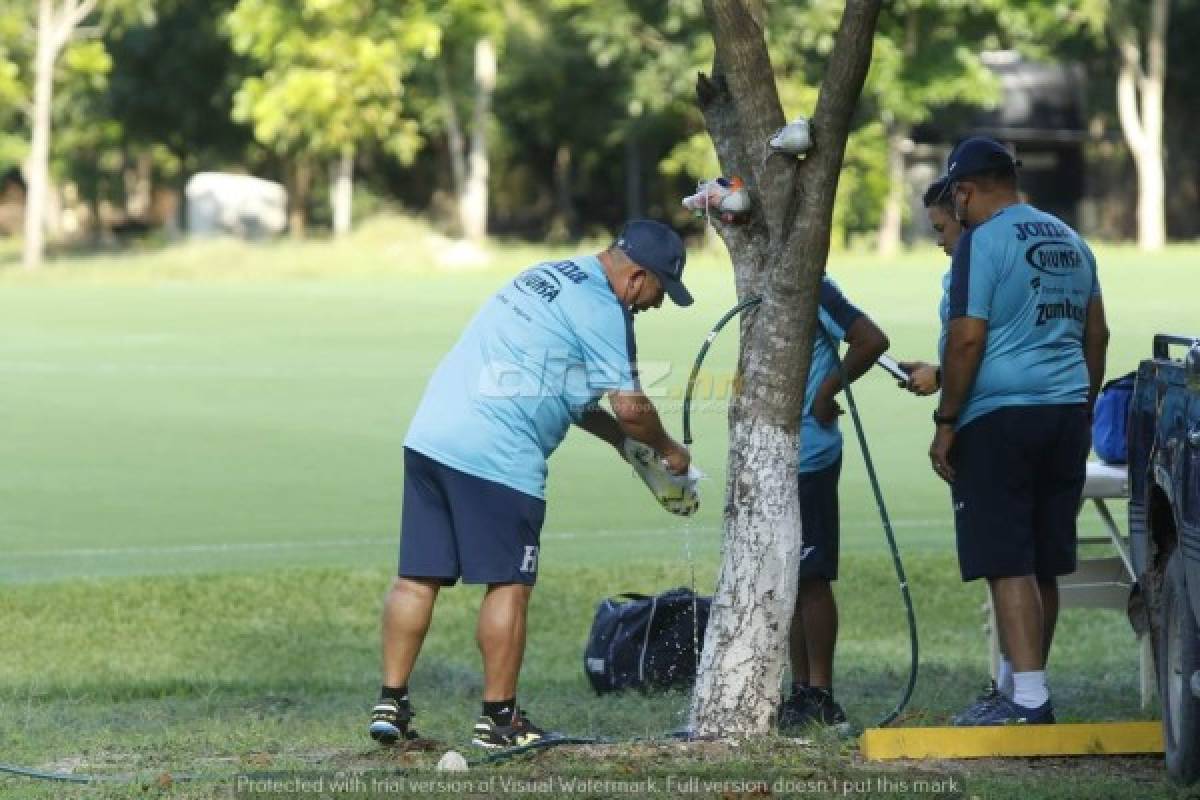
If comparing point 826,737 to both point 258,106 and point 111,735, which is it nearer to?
point 111,735

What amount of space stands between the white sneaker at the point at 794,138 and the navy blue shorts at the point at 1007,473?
1208 millimetres

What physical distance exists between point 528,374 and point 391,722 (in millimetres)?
1208

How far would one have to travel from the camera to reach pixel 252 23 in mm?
53219

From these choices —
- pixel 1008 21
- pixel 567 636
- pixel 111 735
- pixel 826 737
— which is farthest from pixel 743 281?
pixel 1008 21

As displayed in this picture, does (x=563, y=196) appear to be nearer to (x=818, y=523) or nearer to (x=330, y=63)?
(x=330, y=63)

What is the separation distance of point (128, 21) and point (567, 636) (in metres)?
47.1

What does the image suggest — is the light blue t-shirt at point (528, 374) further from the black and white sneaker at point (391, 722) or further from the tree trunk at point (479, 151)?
the tree trunk at point (479, 151)

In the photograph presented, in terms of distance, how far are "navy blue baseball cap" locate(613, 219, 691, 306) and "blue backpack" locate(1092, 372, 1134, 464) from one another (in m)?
1.94

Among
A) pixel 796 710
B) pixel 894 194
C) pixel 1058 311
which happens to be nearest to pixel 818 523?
pixel 796 710

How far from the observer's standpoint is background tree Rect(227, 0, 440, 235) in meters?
51.8

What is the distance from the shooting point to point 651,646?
9578 millimetres

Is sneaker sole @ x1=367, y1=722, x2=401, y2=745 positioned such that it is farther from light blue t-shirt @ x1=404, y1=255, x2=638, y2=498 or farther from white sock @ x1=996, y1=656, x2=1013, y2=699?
white sock @ x1=996, y1=656, x2=1013, y2=699

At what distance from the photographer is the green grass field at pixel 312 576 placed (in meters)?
7.82

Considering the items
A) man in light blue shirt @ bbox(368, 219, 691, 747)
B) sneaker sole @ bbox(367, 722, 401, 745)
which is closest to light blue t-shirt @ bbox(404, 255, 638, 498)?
man in light blue shirt @ bbox(368, 219, 691, 747)
